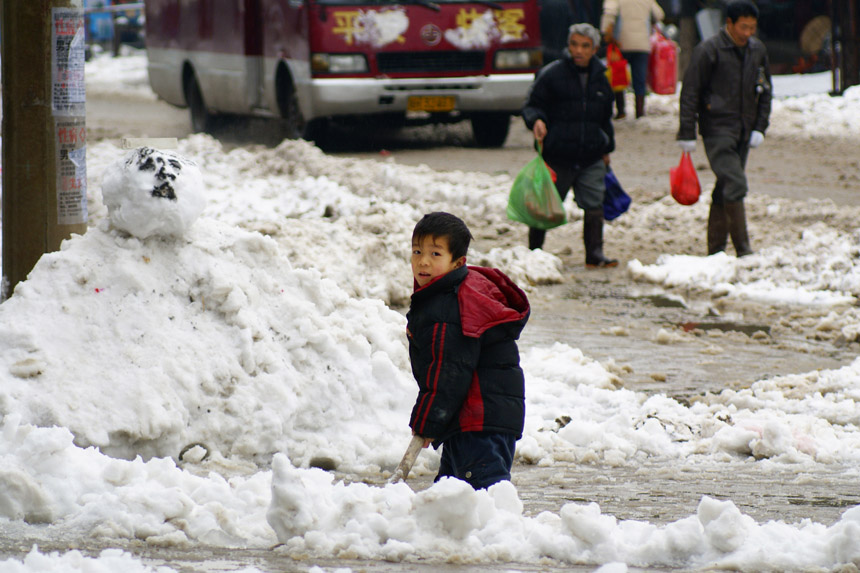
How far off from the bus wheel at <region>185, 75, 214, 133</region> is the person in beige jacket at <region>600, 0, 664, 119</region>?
595cm

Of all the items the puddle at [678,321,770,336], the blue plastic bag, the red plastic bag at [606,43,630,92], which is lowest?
the puddle at [678,321,770,336]

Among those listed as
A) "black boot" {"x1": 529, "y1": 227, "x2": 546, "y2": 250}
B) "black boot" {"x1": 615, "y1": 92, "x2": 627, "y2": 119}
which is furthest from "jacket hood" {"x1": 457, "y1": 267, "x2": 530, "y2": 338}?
"black boot" {"x1": 615, "y1": 92, "x2": 627, "y2": 119}

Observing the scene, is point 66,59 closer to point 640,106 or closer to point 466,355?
point 466,355

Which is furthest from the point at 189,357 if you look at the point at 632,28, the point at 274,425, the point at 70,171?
the point at 632,28

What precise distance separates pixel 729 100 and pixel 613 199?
1.18 metres

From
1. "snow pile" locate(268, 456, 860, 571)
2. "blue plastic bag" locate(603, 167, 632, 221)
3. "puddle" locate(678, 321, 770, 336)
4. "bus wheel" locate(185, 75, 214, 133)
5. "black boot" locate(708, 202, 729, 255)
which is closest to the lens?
"snow pile" locate(268, 456, 860, 571)

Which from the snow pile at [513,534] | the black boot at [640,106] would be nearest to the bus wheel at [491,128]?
the black boot at [640,106]

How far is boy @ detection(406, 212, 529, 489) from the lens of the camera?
12.5 ft

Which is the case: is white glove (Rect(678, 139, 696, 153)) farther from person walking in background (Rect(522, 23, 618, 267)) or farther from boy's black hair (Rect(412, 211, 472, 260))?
boy's black hair (Rect(412, 211, 472, 260))

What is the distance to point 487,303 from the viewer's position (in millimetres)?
3848

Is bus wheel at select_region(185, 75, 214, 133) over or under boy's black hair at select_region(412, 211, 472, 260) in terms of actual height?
over

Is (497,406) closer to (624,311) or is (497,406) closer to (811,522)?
(811,522)

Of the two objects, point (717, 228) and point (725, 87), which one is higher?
point (725, 87)

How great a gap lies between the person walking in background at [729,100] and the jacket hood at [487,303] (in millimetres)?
5275
